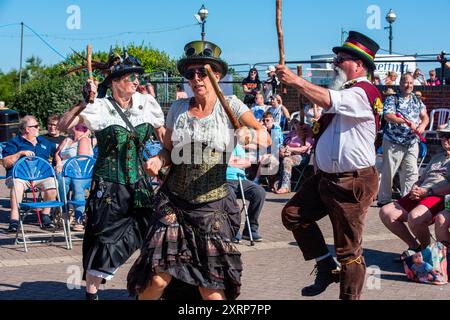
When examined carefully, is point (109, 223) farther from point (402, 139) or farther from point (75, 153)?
point (402, 139)

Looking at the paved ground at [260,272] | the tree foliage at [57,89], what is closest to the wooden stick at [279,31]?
the paved ground at [260,272]

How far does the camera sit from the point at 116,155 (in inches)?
226

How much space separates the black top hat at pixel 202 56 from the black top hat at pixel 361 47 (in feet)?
3.45

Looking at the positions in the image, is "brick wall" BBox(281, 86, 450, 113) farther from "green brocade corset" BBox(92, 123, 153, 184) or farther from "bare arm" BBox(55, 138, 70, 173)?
"green brocade corset" BBox(92, 123, 153, 184)

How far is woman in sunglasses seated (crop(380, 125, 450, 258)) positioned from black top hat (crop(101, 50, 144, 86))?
338cm

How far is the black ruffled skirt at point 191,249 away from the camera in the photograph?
484 cm

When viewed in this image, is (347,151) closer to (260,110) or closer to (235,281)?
(235,281)

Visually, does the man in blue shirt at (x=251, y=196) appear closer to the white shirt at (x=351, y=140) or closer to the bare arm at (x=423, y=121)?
the white shirt at (x=351, y=140)

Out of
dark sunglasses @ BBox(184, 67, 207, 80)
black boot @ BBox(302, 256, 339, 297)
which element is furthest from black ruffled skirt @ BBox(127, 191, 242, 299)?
black boot @ BBox(302, 256, 339, 297)

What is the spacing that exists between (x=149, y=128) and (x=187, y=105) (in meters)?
0.88

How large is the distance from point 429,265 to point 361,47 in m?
2.50

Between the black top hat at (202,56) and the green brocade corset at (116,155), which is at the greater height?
the black top hat at (202,56)
